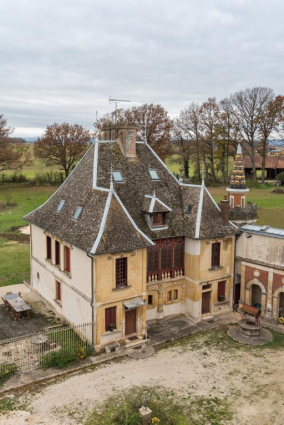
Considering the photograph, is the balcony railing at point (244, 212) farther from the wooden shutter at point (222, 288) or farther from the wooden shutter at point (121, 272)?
the wooden shutter at point (121, 272)

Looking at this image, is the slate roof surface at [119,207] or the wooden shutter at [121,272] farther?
the wooden shutter at [121,272]

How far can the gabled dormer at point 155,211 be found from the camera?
1020 inches

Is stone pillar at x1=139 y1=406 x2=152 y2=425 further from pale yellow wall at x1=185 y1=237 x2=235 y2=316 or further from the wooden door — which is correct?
the wooden door

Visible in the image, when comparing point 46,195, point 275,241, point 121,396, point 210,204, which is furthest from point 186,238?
point 46,195

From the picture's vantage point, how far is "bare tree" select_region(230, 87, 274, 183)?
2854 inches

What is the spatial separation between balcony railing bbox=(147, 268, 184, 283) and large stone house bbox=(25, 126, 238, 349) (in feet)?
0.22

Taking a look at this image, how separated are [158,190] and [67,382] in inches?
562

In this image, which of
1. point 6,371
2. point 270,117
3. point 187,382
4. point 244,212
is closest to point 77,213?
point 6,371

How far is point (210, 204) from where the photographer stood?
27906 millimetres

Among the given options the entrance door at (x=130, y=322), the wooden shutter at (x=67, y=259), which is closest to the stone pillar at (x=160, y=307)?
the entrance door at (x=130, y=322)

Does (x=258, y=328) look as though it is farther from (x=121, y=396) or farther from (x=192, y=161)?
(x=192, y=161)

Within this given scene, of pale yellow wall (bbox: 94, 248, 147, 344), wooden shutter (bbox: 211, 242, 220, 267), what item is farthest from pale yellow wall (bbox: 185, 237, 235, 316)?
pale yellow wall (bbox: 94, 248, 147, 344)

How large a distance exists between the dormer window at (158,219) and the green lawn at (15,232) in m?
15.2

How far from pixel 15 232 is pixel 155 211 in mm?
29948
